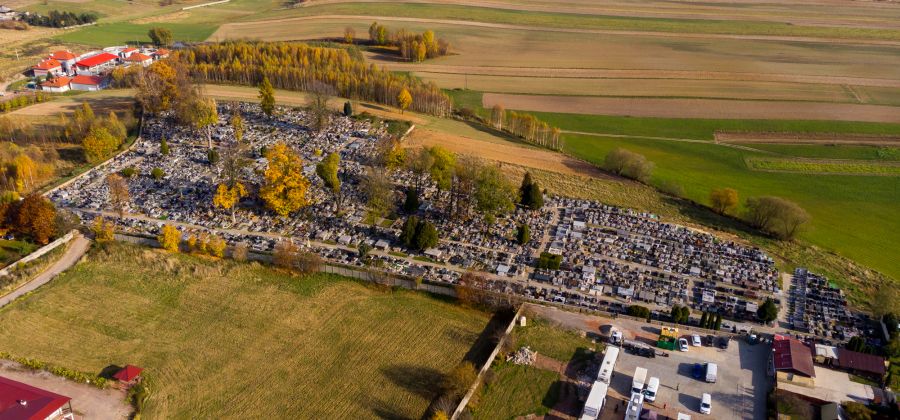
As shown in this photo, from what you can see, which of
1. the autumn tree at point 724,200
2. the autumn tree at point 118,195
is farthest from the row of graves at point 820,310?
the autumn tree at point 118,195

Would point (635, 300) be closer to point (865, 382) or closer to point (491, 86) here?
point (865, 382)

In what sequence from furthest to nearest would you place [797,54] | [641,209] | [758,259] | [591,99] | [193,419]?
1. [797,54]
2. [591,99]
3. [641,209]
4. [758,259]
5. [193,419]

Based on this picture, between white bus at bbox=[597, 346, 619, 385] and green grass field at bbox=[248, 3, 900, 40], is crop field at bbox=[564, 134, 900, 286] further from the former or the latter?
green grass field at bbox=[248, 3, 900, 40]

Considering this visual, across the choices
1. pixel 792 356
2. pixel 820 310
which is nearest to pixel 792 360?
pixel 792 356

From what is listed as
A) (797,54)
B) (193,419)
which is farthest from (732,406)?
(797,54)

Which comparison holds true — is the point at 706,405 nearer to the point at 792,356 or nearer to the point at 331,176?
the point at 792,356

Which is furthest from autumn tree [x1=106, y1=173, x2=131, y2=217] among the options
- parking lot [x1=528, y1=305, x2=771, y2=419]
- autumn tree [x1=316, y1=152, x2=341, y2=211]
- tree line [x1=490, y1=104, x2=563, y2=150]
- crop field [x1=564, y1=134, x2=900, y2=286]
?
crop field [x1=564, y1=134, x2=900, y2=286]

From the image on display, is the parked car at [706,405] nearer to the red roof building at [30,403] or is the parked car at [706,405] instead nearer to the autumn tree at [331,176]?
the autumn tree at [331,176]
